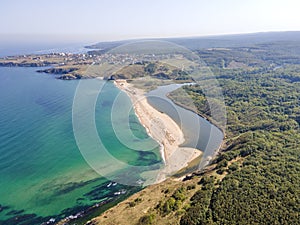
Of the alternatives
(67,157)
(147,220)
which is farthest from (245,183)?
(67,157)

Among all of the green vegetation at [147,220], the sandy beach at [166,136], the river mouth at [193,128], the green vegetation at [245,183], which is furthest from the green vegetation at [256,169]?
the sandy beach at [166,136]

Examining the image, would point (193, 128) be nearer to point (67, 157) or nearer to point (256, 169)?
point (256, 169)

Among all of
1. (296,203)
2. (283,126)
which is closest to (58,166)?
(296,203)

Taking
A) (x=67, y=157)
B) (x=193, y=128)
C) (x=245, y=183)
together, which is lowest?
(x=67, y=157)

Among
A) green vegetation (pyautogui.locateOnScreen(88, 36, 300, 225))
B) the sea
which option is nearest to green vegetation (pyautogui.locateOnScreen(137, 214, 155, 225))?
green vegetation (pyautogui.locateOnScreen(88, 36, 300, 225))

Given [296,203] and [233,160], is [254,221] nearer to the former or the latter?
[296,203]

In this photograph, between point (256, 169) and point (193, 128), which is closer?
point (256, 169)

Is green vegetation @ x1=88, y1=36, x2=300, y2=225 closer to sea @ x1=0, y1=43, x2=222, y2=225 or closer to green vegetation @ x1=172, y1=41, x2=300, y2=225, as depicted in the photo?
green vegetation @ x1=172, y1=41, x2=300, y2=225
